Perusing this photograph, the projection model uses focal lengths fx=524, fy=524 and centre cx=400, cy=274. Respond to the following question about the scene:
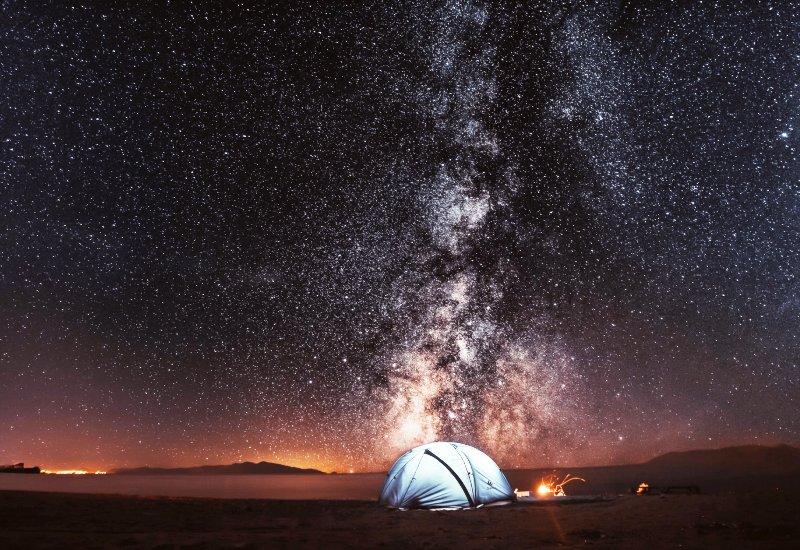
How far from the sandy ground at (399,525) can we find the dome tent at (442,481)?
785mm

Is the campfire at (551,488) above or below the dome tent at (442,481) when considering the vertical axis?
below

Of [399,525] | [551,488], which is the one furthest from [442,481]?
[551,488]

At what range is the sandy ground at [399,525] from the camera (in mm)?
8148

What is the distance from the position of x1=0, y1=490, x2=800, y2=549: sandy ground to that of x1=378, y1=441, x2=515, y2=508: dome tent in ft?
2.58

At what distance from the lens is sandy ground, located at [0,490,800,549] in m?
8.15

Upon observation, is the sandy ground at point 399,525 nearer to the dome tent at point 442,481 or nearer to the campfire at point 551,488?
the dome tent at point 442,481

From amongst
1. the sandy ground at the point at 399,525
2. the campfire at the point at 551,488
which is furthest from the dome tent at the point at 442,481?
the campfire at the point at 551,488

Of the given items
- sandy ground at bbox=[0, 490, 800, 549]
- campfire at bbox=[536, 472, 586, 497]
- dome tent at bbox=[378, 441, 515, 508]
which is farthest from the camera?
campfire at bbox=[536, 472, 586, 497]

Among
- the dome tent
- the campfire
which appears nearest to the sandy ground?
the dome tent

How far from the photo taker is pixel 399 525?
427 inches

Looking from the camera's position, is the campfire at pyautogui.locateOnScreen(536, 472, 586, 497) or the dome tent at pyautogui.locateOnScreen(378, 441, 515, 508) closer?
the dome tent at pyautogui.locateOnScreen(378, 441, 515, 508)

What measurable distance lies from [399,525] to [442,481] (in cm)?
391

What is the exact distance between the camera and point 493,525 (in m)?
10.7

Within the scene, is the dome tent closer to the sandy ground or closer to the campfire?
the sandy ground
